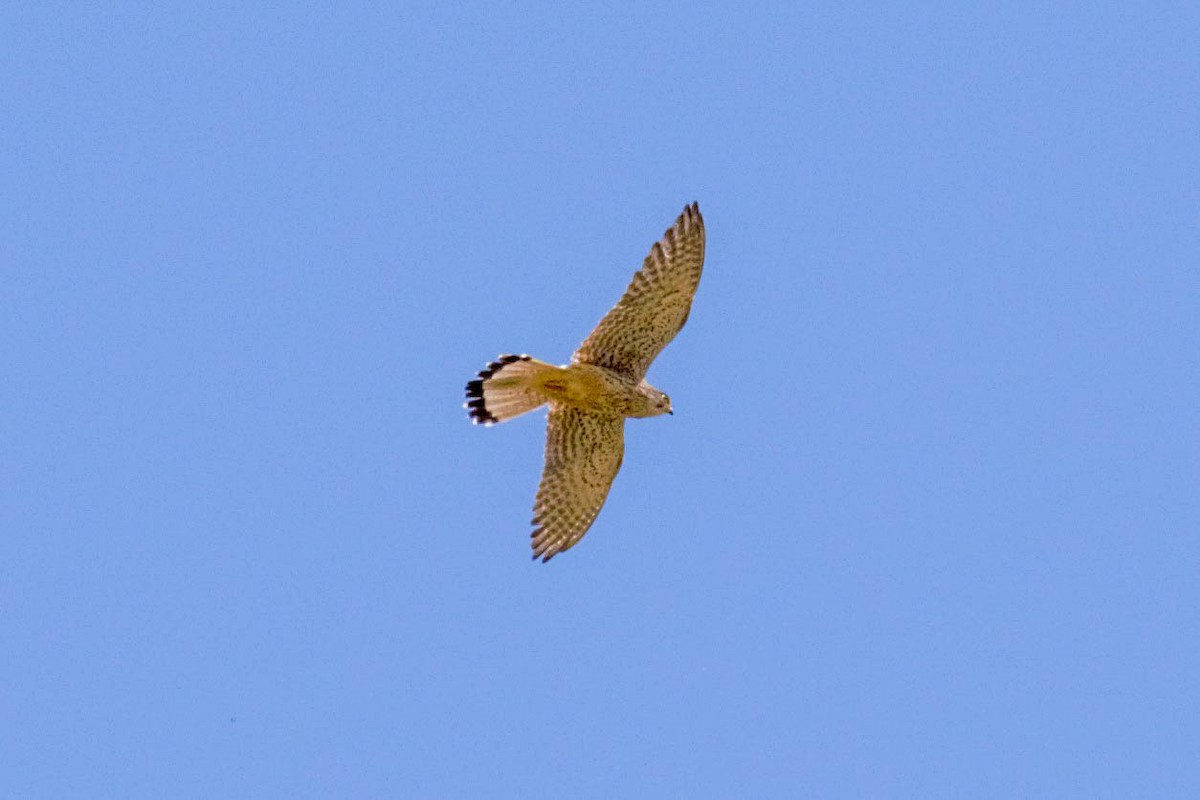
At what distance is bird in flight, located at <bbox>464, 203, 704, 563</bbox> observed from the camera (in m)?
16.6

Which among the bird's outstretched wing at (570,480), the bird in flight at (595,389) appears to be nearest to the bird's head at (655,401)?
the bird in flight at (595,389)

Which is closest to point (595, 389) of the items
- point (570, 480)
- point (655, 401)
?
point (655, 401)

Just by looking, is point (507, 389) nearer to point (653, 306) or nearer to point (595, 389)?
point (595, 389)

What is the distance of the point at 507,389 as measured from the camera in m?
16.9

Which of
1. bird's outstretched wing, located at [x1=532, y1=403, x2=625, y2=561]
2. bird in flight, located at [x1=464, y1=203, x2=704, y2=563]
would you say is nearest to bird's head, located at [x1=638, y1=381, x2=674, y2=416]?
bird in flight, located at [x1=464, y1=203, x2=704, y2=563]

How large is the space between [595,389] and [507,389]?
0.66 meters

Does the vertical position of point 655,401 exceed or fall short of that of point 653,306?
it falls short

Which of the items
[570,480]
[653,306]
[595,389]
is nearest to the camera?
[653,306]

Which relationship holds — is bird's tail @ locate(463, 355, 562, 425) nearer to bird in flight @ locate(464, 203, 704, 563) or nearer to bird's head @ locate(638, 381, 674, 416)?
bird in flight @ locate(464, 203, 704, 563)

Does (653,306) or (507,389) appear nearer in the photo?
(653,306)

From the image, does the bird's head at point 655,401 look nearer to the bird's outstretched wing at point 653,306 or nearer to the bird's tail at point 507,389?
the bird's outstretched wing at point 653,306

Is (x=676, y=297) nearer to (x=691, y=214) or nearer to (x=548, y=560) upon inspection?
(x=691, y=214)

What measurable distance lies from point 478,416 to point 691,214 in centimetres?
222

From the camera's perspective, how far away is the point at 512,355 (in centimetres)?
1655
